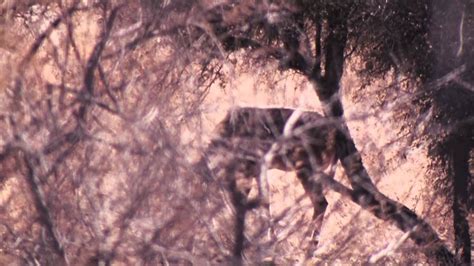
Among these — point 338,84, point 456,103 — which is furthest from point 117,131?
point 456,103

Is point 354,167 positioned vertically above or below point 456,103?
below

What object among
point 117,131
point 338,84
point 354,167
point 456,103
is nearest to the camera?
point 117,131

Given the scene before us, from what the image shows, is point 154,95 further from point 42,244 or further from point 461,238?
point 461,238

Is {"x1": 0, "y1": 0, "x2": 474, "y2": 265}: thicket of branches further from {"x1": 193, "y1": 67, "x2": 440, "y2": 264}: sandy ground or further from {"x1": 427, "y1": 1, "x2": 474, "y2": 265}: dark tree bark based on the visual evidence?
{"x1": 427, "y1": 1, "x2": 474, "y2": 265}: dark tree bark

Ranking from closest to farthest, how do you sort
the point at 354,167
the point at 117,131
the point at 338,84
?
the point at 117,131 → the point at 354,167 → the point at 338,84

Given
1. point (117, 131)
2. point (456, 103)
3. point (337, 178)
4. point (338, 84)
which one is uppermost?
point (338, 84)

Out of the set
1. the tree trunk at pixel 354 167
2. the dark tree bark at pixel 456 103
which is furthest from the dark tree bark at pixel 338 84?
the dark tree bark at pixel 456 103

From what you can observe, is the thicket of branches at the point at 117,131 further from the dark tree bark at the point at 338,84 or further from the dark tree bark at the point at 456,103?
the dark tree bark at the point at 456,103

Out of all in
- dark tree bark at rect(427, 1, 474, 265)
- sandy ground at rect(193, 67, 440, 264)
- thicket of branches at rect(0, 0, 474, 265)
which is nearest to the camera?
thicket of branches at rect(0, 0, 474, 265)

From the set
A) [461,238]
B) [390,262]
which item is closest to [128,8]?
[390,262]

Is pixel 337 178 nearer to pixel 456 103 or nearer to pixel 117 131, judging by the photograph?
pixel 456 103

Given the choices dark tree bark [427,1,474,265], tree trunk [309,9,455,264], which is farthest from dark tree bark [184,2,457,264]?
dark tree bark [427,1,474,265]

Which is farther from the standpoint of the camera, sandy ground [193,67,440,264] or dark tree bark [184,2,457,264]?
dark tree bark [184,2,457,264]

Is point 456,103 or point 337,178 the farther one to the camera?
point 456,103
